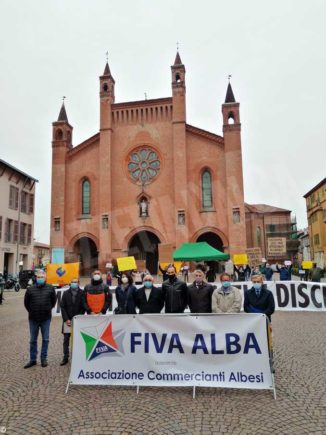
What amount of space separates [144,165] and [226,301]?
28.0 metres

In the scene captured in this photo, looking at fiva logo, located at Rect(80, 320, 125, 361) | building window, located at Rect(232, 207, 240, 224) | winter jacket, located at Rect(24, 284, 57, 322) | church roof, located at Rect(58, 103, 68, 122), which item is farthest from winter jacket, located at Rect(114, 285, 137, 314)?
church roof, located at Rect(58, 103, 68, 122)

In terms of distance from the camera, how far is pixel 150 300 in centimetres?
700

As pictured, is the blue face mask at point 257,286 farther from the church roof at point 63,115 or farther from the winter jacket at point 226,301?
the church roof at point 63,115

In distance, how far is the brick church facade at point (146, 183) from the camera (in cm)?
3134

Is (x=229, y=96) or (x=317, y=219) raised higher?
(x=229, y=96)

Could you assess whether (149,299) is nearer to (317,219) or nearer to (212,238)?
(212,238)

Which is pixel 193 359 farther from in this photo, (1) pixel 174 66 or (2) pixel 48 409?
(1) pixel 174 66

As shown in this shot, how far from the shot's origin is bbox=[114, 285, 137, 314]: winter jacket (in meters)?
7.49

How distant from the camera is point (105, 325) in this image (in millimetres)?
5723

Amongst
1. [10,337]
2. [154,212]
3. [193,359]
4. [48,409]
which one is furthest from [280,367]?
[154,212]

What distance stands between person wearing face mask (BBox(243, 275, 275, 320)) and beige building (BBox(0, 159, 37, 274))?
1116 inches

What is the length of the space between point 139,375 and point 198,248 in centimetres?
1321

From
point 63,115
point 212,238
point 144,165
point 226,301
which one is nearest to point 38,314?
point 226,301

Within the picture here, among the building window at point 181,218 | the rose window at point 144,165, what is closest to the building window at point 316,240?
the building window at point 181,218
